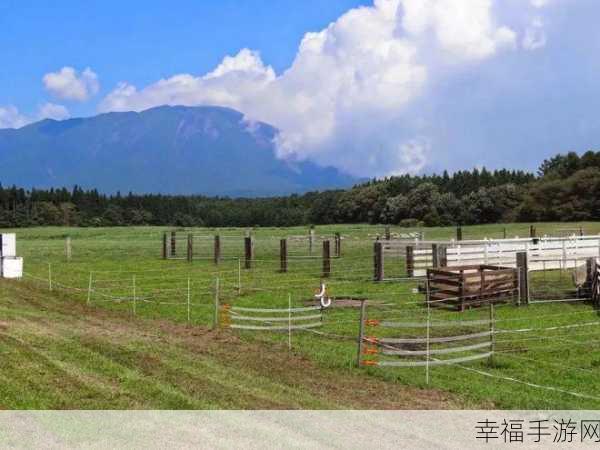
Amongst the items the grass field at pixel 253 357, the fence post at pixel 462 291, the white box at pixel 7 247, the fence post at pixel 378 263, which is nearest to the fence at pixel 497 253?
the fence post at pixel 378 263

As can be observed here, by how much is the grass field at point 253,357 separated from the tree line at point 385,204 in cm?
7033

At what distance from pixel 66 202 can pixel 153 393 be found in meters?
133

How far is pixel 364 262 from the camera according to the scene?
36.0m

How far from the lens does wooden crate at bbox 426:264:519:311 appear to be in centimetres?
2081

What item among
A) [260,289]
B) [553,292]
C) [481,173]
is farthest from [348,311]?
[481,173]

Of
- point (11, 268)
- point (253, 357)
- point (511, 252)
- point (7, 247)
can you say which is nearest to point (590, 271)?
point (511, 252)

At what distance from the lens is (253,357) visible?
1362 centimetres

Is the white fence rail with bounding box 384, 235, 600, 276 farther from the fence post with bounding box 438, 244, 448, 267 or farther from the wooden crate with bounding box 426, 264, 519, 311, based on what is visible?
the wooden crate with bounding box 426, 264, 519, 311

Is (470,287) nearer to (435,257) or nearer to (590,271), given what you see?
(590,271)

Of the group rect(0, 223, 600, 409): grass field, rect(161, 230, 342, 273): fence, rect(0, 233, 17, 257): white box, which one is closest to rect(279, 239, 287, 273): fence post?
rect(161, 230, 342, 273): fence

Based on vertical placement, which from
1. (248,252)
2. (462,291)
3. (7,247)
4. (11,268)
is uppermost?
(7,247)

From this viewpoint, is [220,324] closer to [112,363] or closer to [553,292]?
[112,363]

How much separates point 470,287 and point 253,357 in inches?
381

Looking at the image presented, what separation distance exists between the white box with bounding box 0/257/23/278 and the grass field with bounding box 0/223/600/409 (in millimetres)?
3996
